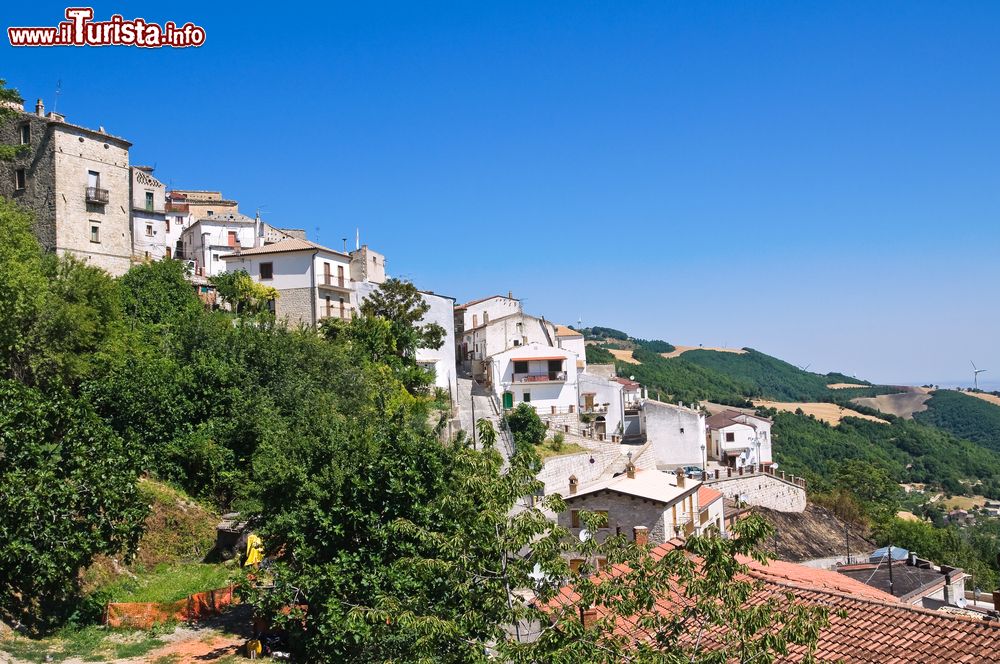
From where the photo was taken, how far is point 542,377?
175 ft

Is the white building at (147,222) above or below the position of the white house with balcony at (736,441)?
above

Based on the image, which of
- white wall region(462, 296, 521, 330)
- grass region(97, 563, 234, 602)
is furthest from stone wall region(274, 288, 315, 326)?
grass region(97, 563, 234, 602)

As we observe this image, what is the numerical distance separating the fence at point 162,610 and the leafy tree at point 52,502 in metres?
1.11

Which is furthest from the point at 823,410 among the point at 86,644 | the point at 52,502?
the point at 52,502

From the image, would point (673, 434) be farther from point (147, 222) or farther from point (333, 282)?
point (147, 222)

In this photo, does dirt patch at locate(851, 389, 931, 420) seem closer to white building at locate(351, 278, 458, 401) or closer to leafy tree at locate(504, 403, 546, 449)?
white building at locate(351, 278, 458, 401)

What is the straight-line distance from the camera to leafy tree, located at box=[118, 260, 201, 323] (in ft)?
114

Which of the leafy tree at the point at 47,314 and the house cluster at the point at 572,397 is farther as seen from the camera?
the house cluster at the point at 572,397

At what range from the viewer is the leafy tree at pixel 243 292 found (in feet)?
137

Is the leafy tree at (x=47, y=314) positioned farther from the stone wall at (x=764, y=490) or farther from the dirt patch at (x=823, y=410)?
the dirt patch at (x=823, y=410)

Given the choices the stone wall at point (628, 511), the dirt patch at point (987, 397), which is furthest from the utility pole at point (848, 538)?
the dirt patch at point (987, 397)

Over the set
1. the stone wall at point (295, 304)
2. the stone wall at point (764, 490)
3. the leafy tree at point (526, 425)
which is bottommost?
the stone wall at point (764, 490)

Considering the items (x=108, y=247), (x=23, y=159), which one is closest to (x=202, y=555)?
(x=108, y=247)

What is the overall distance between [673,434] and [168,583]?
3967cm
